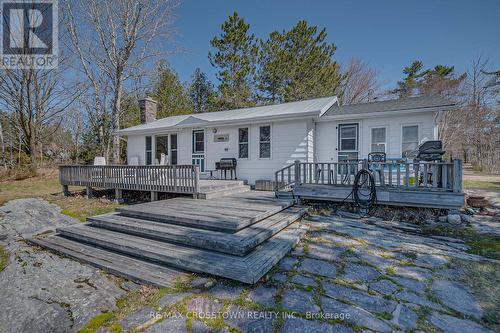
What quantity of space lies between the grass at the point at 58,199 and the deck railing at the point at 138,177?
66 cm

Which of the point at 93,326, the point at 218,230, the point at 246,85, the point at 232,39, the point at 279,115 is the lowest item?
the point at 93,326

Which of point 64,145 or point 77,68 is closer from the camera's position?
point 77,68

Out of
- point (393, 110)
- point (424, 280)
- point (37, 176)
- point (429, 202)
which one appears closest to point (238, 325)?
point (424, 280)

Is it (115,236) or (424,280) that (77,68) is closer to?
(115,236)

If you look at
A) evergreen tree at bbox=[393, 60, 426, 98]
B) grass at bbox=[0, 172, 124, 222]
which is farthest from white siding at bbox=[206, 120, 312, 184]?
evergreen tree at bbox=[393, 60, 426, 98]

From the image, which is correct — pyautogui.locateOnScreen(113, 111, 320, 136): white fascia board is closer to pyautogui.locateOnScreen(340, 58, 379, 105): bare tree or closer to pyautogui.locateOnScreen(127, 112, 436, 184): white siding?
pyautogui.locateOnScreen(127, 112, 436, 184): white siding

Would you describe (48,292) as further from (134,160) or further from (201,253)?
(134,160)

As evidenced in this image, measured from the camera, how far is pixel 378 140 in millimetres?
7848

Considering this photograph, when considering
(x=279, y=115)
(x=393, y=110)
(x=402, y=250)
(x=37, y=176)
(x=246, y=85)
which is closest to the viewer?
(x=402, y=250)

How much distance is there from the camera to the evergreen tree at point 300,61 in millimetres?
17375

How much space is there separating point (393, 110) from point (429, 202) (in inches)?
138

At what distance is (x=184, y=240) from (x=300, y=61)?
17.5 metres

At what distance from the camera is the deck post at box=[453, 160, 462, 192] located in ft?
15.4

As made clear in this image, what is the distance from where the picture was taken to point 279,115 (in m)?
7.80
